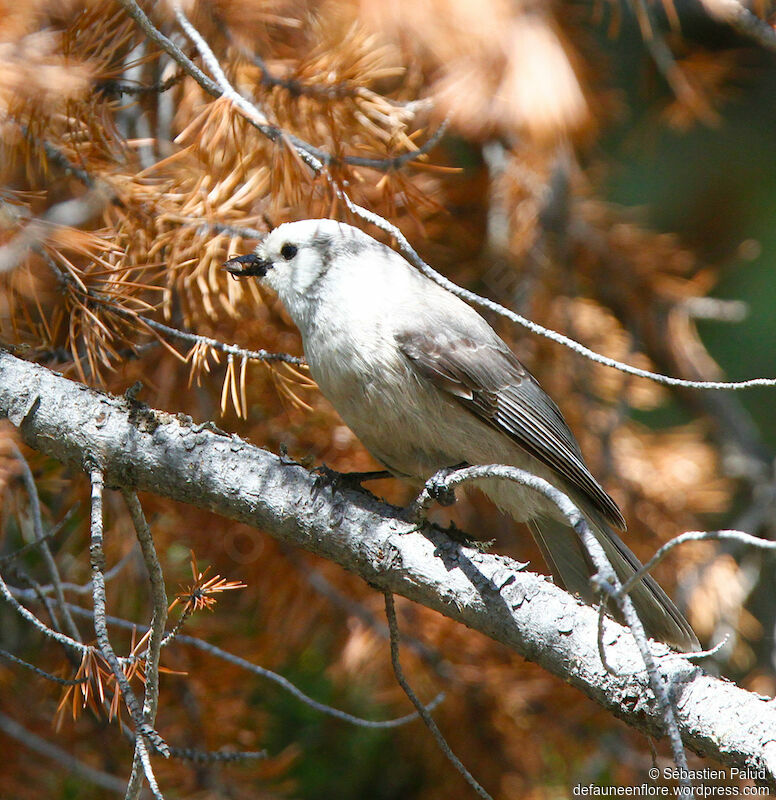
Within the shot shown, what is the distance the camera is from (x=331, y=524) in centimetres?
192

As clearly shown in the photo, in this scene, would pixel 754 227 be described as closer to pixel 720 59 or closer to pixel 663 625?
pixel 720 59

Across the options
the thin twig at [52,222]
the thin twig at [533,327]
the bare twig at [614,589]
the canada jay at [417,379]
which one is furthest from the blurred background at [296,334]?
the bare twig at [614,589]

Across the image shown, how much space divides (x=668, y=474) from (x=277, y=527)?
1.82m

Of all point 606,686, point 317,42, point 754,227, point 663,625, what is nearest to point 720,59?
point 754,227

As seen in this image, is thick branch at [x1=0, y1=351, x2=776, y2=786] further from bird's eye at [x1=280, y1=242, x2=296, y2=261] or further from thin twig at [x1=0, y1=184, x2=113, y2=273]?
bird's eye at [x1=280, y1=242, x2=296, y2=261]

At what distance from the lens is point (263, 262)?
7.64ft

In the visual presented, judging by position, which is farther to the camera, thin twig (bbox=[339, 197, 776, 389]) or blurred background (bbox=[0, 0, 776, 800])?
blurred background (bbox=[0, 0, 776, 800])

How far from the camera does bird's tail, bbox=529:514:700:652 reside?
2361 millimetres

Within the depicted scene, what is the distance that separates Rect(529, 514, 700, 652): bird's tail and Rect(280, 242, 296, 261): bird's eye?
1.08 meters

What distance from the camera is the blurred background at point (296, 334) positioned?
2.00 meters

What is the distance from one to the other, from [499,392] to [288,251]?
699 mm

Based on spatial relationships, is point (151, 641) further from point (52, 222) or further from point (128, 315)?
point (52, 222)

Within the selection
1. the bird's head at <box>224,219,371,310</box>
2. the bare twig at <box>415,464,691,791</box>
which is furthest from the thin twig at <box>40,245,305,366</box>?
the bare twig at <box>415,464,691,791</box>

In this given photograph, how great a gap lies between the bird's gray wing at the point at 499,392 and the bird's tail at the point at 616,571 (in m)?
0.07
